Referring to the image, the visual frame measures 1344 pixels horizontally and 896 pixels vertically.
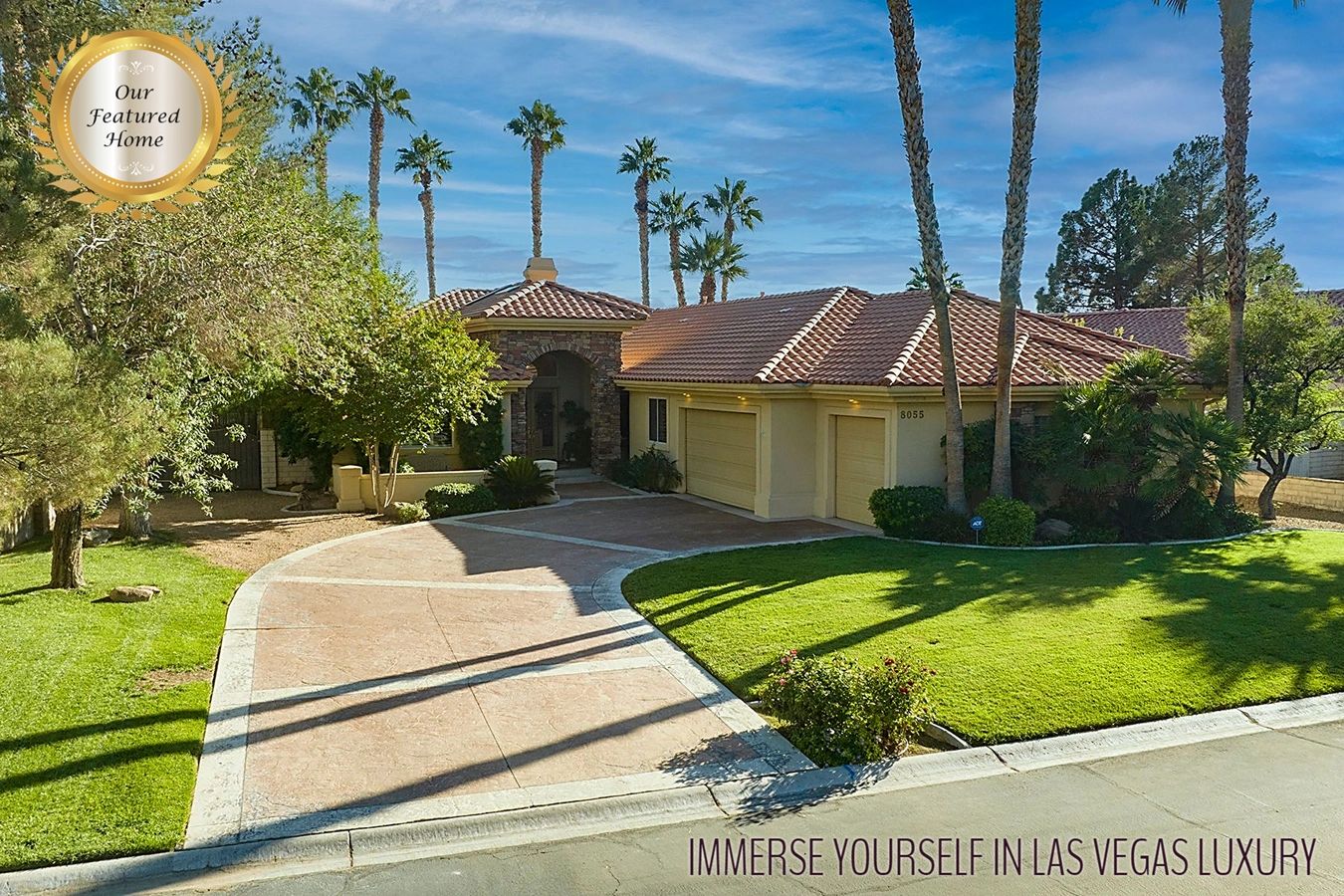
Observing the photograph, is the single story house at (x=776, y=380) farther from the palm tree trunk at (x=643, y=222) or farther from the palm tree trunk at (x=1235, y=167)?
the palm tree trunk at (x=643, y=222)

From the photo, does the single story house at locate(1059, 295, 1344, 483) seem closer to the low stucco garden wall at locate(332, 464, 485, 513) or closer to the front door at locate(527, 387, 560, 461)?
the front door at locate(527, 387, 560, 461)

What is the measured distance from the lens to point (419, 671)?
989 centimetres

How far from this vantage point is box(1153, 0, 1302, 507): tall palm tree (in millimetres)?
18062

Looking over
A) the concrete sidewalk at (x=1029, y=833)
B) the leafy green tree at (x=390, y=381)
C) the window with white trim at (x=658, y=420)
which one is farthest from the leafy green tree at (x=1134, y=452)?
the leafy green tree at (x=390, y=381)

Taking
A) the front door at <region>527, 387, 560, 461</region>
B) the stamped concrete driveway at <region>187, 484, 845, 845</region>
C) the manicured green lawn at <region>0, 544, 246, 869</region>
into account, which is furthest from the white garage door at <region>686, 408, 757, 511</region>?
the manicured green lawn at <region>0, 544, 246, 869</region>

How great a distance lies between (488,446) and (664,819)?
17.7m

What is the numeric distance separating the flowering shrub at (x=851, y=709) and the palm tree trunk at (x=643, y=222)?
4384 centimetres

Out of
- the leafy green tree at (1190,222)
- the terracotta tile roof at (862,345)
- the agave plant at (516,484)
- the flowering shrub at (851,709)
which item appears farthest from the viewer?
the leafy green tree at (1190,222)

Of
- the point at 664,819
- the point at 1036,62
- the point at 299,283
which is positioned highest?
the point at 1036,62

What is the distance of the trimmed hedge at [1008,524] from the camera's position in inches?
643

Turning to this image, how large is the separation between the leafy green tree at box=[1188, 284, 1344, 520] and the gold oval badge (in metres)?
18.5

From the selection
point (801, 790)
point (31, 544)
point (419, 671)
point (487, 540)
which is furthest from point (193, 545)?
point (801, 790)

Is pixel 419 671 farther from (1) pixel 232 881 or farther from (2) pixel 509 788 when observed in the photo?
(1) pixel 232 881

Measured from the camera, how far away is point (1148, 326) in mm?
35375
